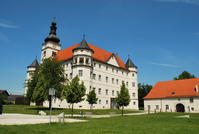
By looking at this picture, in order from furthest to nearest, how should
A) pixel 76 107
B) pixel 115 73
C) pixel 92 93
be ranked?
pixel 115 73 → pixel 76 107 → pixel 92 93

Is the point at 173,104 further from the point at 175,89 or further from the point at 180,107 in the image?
the point at 175,89

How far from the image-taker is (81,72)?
43.9 m

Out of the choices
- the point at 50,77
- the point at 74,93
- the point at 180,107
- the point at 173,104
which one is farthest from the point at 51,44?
the point at 180,107

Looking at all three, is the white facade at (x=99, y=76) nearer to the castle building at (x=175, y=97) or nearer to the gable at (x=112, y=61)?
the gable at (x=112, y=61)

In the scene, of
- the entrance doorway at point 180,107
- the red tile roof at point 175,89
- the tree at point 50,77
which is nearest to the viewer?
the tree at point 50,77

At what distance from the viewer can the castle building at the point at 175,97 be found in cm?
4525

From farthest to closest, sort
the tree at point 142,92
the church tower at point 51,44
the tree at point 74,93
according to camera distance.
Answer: the tree at point 142,92 < the church tower at point 51,44 < the tree at point 74,93

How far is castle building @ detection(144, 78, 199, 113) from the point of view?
4525 centimetres

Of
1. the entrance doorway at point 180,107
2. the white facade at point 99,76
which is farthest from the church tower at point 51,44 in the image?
the entrance doorway at point 180,107

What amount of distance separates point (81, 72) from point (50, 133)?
34.3m

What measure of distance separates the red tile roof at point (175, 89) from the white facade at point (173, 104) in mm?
1041

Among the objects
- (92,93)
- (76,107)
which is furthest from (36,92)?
(76,107)

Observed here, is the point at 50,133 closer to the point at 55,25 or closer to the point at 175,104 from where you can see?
the point at 175,104

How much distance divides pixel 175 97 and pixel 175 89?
298 cm
